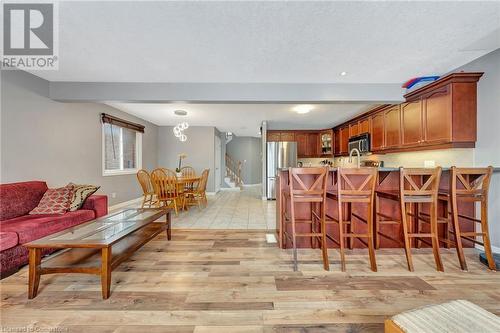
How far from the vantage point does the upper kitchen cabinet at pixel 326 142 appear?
22.5 feet

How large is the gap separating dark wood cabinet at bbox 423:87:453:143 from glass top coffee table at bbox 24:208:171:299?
4.03 metres

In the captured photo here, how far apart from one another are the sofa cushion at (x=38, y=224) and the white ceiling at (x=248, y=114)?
2.75 meters

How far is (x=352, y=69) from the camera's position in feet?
9.64

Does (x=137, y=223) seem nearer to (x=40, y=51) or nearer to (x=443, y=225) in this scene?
(x=40, y=51)

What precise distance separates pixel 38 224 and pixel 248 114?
4.50 meters

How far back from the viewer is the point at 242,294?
1796 millimetres

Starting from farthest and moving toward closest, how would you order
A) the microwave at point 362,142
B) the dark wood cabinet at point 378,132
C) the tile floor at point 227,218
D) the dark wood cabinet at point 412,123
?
1. the microwave at point 362,142
2. the dark wood cabinet at point 378,132
3. the tile floor at point 227,218
4. the dark wood cabinet at point 412,123

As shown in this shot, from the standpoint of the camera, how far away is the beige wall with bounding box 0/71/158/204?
2846 millimetres

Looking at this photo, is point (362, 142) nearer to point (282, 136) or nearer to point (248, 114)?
point (282, 136)

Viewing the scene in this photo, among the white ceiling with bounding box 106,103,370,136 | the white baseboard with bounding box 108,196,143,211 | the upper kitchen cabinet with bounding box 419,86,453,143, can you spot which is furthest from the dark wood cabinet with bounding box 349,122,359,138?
the white baseboard with bounding box 108,196,143,211

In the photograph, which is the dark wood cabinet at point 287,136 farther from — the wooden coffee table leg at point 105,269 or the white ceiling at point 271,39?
the wooden coffee table leg at point 105,269

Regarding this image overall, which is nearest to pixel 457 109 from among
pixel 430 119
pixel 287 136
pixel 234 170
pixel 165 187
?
pixel 430 119

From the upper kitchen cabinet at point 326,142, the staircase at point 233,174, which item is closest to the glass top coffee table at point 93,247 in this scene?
the upper kitchen cabinet at point 326,142

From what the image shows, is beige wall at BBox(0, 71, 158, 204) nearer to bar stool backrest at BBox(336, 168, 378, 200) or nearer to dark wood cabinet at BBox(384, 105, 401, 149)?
A: bar stool backrest at BBox(336, 168, 378, 200)
